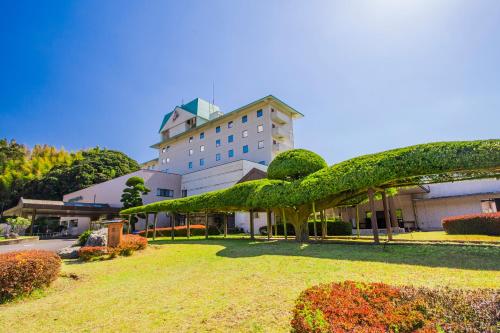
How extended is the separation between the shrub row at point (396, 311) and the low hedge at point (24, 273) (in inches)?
297

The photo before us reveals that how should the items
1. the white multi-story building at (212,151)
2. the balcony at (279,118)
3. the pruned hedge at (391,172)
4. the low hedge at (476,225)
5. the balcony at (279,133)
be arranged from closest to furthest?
the pruned hedge at (391,172) < the low hedge at (476,225) < the white multi-story building at (212,151) < the balcony at (279,133) < the balcony at (279,118)

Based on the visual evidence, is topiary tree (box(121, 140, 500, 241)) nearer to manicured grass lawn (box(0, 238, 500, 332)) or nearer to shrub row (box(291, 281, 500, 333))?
manicured grass lawn (box(0, 238, 500, 332))

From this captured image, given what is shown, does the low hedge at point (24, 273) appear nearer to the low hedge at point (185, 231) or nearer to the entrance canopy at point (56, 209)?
the low hedge at point (185, 231)

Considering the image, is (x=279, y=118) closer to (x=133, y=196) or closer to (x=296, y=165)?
(x=133, y=196)

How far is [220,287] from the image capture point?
6.32 meters

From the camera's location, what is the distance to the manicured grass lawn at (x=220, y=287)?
458 centimetres

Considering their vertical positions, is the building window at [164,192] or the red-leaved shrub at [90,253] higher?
the building window at [164,192]

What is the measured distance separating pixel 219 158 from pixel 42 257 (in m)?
32.7

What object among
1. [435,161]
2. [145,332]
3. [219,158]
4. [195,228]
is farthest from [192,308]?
[219,158]

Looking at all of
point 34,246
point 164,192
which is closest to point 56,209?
point 164,192

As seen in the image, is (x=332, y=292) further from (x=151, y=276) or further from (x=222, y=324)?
(x=151, y=276)

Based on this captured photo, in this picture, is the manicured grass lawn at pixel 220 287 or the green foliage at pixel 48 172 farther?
the green foliage at pixel 48 172

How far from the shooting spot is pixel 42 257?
307 inches

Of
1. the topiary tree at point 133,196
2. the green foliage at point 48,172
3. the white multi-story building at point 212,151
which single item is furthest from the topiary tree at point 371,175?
the green foliage at point 48,172
